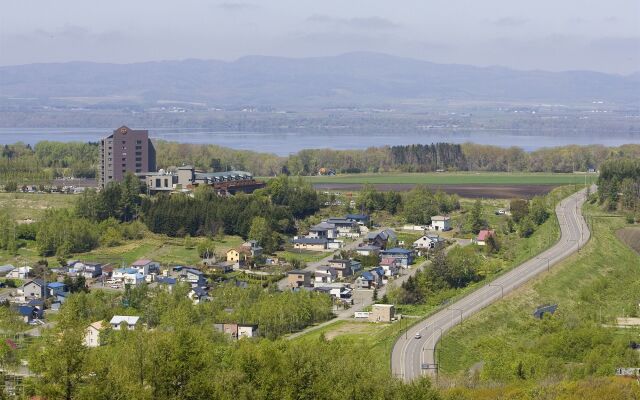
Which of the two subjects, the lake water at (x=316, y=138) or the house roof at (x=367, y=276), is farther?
the lake water at (x=316, y=138)

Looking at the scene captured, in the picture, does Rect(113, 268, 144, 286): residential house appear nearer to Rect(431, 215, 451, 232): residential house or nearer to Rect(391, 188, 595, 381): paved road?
Rect(391, 188, 595, 381): paved road

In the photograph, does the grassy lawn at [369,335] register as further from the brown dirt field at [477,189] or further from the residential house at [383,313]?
the brown dirt field at [477,189]

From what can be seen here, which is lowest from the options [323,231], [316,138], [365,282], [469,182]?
[316,138]

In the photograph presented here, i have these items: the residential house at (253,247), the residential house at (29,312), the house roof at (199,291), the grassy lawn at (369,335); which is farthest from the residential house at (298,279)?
the residential house at (29,312)

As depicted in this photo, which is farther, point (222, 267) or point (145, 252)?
point (145, 252)

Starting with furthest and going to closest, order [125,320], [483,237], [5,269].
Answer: [483,237] < [5,269] < [125,320]

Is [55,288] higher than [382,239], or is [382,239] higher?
[382,239]

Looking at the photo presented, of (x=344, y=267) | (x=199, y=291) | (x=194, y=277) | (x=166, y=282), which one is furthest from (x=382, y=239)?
(x=199, y=291)

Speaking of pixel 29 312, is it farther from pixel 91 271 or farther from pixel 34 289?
pixel 91 271
